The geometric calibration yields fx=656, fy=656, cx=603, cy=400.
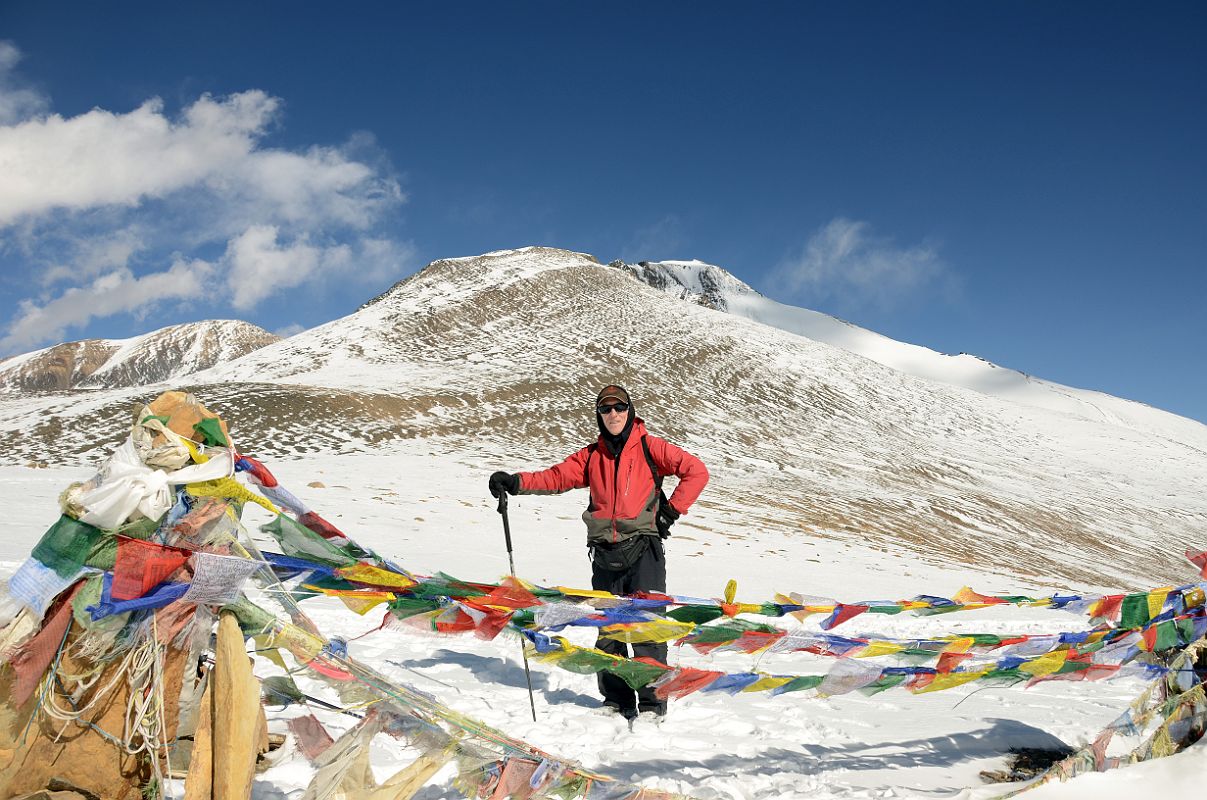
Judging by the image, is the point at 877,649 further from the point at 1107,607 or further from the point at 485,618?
the point at 485,618

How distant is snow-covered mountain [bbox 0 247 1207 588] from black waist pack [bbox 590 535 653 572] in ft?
35.8

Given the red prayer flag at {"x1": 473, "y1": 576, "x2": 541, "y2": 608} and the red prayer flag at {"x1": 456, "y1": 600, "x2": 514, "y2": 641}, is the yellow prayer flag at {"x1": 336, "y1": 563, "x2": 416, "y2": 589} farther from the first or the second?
the red prayer flag at {"x1": 473, "y1": 576, "x2": 541, "y2": 608}

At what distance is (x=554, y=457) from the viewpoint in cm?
2509

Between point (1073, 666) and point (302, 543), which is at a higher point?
point (302, 543)

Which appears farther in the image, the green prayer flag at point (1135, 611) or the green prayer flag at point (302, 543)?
the green prayer flag at point (1135, 611)

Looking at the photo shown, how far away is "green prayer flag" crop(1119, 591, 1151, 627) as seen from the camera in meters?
3.36

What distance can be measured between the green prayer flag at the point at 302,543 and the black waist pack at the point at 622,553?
2294 mm

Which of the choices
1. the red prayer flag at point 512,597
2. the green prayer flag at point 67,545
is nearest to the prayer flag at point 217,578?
the green prayer flag at point 67,545

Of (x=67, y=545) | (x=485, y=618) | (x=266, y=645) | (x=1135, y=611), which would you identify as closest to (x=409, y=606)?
(x=485, y=618)

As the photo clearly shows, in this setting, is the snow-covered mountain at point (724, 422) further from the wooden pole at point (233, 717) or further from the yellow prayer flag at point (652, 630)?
the wooden pole at point (233, 717)

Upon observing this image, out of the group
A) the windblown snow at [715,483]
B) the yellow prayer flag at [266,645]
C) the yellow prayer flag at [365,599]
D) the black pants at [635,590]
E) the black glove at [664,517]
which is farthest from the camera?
the black glove at [664,517]

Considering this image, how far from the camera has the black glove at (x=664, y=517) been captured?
16.2ft

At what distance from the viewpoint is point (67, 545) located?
2.31 meters

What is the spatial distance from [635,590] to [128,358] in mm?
179232
